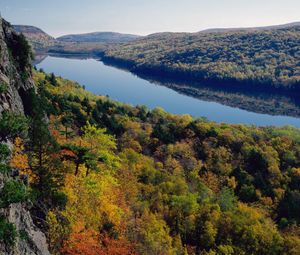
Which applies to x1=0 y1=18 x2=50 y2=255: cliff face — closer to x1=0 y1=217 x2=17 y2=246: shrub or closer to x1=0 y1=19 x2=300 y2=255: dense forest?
x1=0 y1=19 x2=300 y2=255: dense forest

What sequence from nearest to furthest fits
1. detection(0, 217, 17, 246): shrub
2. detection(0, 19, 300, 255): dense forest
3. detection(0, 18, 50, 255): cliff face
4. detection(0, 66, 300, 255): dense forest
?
detection(0, 217, 17, 246): shrub < detection(0, 18, 50, 255): cliff face < detection(0, 19, 300, 255): dense forest < detection(0, 66, 300, 255): dense forest

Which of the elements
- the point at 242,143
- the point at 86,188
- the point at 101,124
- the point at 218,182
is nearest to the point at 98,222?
the point at 86,188

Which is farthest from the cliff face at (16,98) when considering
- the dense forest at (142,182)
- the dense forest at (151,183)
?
the dense forest at (151,183)

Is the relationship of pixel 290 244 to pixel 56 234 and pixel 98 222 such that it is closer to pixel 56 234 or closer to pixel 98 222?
pixel 98 222

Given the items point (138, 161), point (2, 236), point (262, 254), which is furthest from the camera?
point (138, 161)

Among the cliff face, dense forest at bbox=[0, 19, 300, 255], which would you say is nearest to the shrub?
dense forest at bbox=[0, 19, 300, 255]

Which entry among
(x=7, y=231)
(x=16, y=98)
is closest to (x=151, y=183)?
(x=16, y=98)

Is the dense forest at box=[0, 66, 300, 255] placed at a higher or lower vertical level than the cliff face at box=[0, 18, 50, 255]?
lower

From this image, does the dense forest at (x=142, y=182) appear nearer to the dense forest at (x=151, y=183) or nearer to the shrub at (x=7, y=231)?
the shrub at (x=7, y=231)
